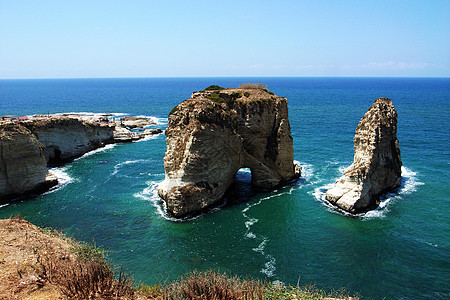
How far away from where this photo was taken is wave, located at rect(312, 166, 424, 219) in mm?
38781

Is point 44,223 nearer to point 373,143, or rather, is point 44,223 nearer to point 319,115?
point 373,143

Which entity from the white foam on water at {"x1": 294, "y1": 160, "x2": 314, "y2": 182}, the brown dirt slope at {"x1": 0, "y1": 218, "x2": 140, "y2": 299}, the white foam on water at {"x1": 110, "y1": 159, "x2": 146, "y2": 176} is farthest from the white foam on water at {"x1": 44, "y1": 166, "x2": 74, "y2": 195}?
the white foam on water at {"x1": 294, "y1": 160, "x2": 314, "y2": 182}

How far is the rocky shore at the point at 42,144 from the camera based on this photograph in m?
44.8

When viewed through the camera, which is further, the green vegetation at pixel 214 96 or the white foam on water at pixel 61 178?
the white foam on water at pixel 61 178

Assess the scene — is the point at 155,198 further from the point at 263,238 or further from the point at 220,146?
the point at 263,238

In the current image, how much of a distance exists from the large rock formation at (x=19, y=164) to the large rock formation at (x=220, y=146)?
775 inches

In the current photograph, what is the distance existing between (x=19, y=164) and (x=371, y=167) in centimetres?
4959

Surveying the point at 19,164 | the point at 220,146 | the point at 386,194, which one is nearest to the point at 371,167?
the point at 386,194

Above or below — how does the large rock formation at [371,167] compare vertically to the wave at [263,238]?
above

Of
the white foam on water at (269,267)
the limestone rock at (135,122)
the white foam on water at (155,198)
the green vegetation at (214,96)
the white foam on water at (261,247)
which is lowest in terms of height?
the white foam on water at (269,267)

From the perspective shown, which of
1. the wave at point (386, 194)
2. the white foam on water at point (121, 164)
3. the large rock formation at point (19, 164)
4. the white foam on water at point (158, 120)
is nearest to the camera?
the wave at point (386, 194)

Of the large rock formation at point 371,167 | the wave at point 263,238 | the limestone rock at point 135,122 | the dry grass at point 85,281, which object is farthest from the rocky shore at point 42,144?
the large rock formation at point 371,167

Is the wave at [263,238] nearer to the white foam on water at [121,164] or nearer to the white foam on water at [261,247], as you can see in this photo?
the white foam on water at [261,247]

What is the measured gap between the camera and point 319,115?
10950cm
